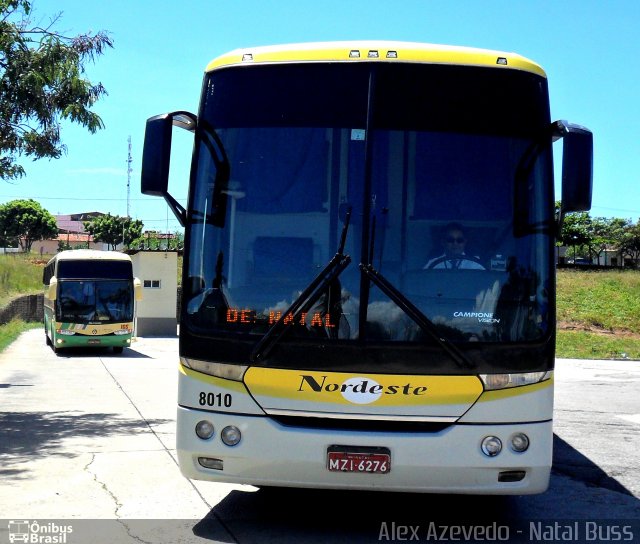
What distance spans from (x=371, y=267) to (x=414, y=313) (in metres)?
0.41

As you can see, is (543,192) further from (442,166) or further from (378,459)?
(378,459)

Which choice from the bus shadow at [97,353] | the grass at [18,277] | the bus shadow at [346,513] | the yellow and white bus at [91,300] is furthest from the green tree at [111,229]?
the bus shadow at [346,513]

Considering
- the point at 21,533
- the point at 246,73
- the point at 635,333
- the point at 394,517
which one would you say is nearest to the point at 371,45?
the point at 246,73

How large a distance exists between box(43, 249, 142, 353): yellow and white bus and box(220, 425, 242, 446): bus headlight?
25.3 meters

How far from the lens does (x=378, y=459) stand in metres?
5.78

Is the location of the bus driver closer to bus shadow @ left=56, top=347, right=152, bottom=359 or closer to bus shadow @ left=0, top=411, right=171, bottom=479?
bus shadow @ left=0, top=411, right=171, bottom=479

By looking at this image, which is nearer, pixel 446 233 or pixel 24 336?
pixel 446 233

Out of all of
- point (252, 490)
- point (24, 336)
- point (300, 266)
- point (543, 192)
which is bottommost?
point (24, 336)

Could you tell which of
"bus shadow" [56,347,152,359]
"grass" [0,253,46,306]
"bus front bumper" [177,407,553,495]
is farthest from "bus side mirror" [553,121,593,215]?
"grass" [0,253,46,306]

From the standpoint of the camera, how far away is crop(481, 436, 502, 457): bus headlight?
5.84m

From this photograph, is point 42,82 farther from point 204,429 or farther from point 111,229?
point 111,229

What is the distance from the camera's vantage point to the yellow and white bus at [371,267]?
5.83 meters

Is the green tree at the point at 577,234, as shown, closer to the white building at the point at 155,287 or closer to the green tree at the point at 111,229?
the green tree at the point at 111,229

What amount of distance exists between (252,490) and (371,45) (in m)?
3.89
